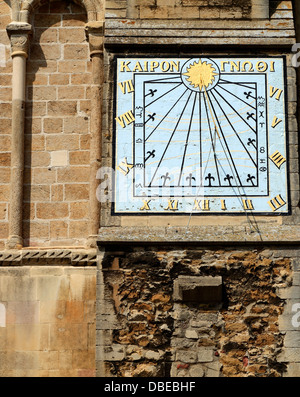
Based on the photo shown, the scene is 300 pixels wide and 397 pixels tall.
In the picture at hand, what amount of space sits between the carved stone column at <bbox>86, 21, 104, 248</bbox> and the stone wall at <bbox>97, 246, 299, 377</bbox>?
0.92 meters

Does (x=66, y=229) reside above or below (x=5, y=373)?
above

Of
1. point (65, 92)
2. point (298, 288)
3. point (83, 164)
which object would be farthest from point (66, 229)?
point (298, 288)

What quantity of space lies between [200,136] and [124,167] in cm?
88

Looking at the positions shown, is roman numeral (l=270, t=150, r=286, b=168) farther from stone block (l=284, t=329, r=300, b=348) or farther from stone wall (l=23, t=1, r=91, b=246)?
stone wall (l=23, t=1, r=91, b=246)

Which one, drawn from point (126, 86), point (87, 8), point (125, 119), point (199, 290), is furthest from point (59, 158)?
point (199, 290)

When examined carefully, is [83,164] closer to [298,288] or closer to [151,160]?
[151,160]

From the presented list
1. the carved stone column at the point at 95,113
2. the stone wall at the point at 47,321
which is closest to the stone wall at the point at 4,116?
the stone wall at the point at 47,321

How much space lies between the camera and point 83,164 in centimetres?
1255

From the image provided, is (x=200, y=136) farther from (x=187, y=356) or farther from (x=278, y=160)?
(x=187, y=356)

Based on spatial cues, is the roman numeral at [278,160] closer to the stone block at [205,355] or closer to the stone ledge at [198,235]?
the stone ledge at [198,235]

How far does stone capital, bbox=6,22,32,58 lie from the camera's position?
504 inches
